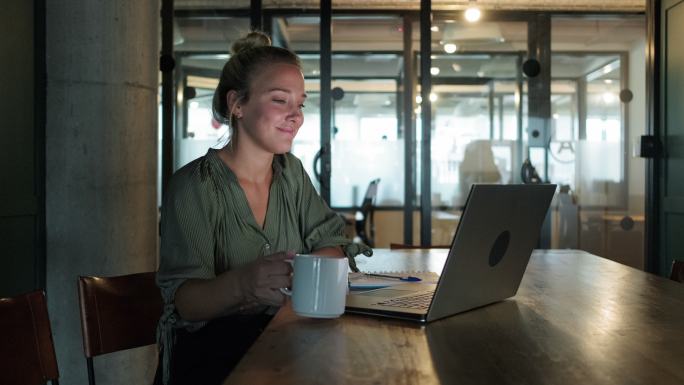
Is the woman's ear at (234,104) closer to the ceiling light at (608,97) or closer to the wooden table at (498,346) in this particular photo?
the wooden table at (498,346)

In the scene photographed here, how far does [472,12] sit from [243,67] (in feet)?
13.6

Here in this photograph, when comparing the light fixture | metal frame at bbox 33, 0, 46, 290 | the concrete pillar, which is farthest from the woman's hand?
the light fixture

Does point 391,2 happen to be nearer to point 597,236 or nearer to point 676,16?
point 676,16

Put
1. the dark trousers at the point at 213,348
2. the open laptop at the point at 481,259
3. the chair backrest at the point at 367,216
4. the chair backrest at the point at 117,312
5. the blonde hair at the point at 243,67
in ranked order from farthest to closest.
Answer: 1. the chair backrest at the point at 367,216
2. the blonde hair at the point at 243,67
3. the chair backrest at the point at 117,312
4. the dark trousers at the point at 213,348
5. the open laptop at the point at 481,259

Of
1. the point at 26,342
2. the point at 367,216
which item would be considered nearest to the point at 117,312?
the point at 26,342

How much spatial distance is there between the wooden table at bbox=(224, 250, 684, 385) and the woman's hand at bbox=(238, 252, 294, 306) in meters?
0.04

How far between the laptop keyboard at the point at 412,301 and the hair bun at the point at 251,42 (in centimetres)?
81

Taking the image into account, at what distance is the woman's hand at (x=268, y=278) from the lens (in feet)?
4.10

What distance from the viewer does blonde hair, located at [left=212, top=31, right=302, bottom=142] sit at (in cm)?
176

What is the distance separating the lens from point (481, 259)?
4.06 feet

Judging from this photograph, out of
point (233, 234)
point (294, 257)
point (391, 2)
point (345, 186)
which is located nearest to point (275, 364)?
point (294, 257)

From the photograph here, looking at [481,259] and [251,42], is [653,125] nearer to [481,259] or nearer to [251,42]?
[251,42]

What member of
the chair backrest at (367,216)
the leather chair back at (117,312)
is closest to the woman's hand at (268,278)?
the leather chair back at (117,312)

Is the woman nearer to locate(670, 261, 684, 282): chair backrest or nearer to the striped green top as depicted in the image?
the striped green top
